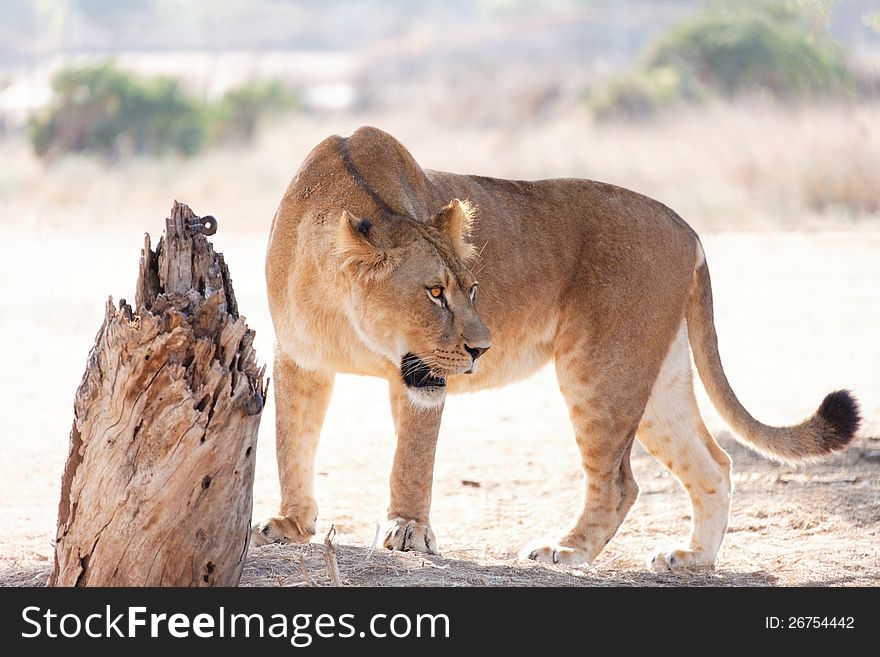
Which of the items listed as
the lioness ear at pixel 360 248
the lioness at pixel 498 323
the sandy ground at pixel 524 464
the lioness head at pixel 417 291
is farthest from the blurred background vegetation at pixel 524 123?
the lioness ear at pixel 360 248

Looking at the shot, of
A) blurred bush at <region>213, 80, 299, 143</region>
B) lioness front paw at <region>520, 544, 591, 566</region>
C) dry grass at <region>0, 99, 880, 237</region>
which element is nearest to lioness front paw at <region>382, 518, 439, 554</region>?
lioness front paw at <region>520, 544, 591, 566</region>

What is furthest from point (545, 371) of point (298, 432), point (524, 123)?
point (524, 123)

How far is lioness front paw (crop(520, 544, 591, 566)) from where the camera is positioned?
494cm

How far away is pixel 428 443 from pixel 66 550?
1533 mm

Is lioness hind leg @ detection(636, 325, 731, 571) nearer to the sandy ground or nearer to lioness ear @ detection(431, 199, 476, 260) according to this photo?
the sandy ground

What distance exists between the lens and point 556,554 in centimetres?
495

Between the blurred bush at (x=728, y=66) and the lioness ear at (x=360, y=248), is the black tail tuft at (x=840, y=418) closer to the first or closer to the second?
the lioness ear at (x=360, y=248)

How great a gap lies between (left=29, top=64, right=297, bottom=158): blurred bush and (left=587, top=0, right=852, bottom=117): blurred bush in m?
7.27

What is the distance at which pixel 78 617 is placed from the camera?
3271 mm

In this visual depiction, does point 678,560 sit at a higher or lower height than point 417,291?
lower

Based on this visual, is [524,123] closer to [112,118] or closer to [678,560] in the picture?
[112,118]

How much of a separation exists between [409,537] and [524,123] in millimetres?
24095

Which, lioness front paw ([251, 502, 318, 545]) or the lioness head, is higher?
the lioness head

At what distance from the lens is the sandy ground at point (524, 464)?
15.5 ft
